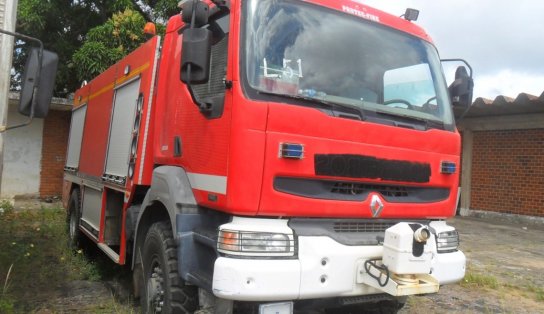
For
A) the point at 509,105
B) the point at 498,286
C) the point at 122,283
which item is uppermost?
the point at 509,105

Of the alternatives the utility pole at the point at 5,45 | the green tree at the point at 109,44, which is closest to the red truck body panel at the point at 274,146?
the utility pole at the point at 5,45

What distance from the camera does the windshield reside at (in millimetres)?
3127

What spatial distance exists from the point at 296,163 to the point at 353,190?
1.69 ft

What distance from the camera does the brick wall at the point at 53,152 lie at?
12695 mm

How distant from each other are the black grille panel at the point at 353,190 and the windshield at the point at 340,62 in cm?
53

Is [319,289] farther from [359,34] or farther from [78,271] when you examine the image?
[78,271]

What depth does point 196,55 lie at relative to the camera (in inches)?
118

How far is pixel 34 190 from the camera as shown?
12.6 meters

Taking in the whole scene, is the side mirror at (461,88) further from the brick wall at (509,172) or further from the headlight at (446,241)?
the brick wall at (509,172)

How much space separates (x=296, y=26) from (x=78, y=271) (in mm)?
4416

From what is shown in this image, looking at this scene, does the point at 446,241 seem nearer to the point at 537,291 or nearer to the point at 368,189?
the point at 368,189

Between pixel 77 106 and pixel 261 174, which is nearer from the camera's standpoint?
pixel 261 174

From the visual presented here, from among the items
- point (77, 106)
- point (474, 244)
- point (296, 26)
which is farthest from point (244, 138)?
point (474, 244)

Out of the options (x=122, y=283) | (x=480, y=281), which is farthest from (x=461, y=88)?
(x=122, y=283)
